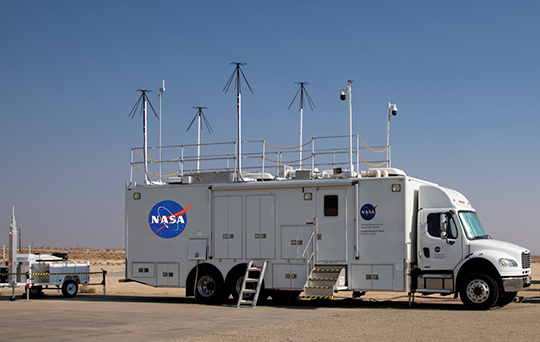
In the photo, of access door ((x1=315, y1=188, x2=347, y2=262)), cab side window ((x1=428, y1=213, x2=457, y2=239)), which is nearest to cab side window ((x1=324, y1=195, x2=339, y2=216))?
access door ((x1=315, y1=188, x2=347, y2=262))

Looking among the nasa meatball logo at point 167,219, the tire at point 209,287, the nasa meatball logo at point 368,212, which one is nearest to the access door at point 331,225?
the nasa meatball logo at point 368,212

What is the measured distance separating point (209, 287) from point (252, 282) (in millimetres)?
1512

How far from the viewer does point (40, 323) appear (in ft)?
50.1

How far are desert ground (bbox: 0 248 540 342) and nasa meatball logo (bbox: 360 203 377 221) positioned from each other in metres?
2.40

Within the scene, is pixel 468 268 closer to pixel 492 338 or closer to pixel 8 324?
pixel 492 338

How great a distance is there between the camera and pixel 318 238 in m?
19.6

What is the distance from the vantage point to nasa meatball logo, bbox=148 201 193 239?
69.8 feet

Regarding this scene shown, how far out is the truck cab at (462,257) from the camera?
57.6 ft

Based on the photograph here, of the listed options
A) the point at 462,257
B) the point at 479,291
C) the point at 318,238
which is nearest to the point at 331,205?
the point at 318,238

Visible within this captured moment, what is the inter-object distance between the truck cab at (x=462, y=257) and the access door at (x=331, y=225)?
2.05 meters

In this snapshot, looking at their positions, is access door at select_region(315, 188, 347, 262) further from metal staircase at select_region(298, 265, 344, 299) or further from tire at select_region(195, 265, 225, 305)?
tire at select_region(195, 265, 225, 305)

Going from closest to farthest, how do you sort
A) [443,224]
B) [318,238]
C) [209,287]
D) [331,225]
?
[443,224]
[331,225]
[318,238]
[209,287]

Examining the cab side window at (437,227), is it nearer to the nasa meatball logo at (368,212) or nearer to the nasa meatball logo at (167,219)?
the nasa meatball logo at (368,212)

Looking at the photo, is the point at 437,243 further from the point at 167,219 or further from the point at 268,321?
the point at 167,219
